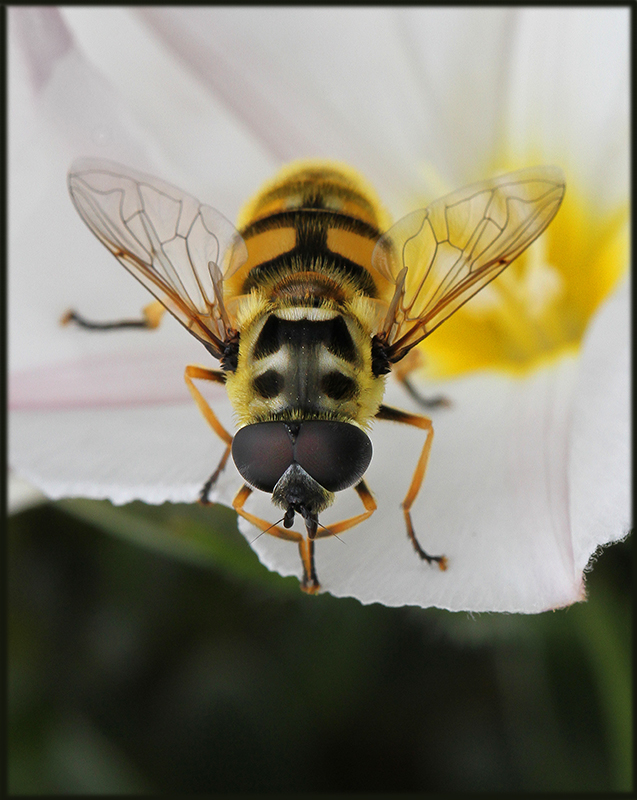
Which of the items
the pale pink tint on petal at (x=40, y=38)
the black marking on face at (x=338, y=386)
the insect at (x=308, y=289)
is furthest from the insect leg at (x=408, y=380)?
the pale pink tint on petal at (x=40, y=38)

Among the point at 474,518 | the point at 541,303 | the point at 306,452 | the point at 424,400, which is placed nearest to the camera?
the point at 306,452

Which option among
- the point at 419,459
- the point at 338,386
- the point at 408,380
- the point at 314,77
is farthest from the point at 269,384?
the point at 314,77

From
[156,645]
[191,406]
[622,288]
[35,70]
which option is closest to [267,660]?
[156,645]

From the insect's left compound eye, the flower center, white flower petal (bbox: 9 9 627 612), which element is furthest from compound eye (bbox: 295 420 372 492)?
the flower center

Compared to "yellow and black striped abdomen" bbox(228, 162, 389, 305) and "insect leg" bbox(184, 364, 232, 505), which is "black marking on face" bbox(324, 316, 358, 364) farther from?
"insect leg" bbox(184, 364, 232, 505)

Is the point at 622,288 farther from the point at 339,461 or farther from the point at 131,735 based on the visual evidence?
the point at 131,735

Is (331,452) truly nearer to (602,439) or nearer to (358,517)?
(358,517)
